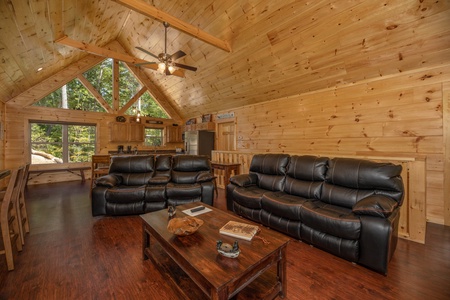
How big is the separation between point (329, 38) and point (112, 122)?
23.0 ft

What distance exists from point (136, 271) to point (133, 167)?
7.47 ft

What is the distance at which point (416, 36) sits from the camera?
2.67 m

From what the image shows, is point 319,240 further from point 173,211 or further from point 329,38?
point 329,38

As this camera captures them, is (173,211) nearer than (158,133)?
Yes

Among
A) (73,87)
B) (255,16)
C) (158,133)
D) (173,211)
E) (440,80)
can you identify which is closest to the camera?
(173,211)

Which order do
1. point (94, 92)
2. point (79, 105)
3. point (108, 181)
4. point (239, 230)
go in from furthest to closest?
point (94, 92), point (79, 105), point (108, 181), point (239, 230)

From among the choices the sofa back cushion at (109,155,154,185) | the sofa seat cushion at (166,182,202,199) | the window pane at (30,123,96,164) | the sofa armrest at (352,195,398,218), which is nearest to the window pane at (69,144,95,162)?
the window pane at (30,123,96,164)

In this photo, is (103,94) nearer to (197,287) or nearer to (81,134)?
(81,134)

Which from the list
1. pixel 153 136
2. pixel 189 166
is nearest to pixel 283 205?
pixel 189 166

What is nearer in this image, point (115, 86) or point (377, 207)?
point (377, 207)

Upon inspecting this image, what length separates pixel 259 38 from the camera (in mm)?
3746

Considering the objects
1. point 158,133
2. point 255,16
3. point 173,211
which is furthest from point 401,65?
point 158,133

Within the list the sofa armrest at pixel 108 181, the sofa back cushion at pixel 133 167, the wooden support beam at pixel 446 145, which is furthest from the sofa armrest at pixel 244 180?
the wooden support beam at pixel 446 145

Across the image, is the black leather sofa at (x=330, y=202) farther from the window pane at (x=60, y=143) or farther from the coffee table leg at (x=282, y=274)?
the window pane at (x=60, y=143)
